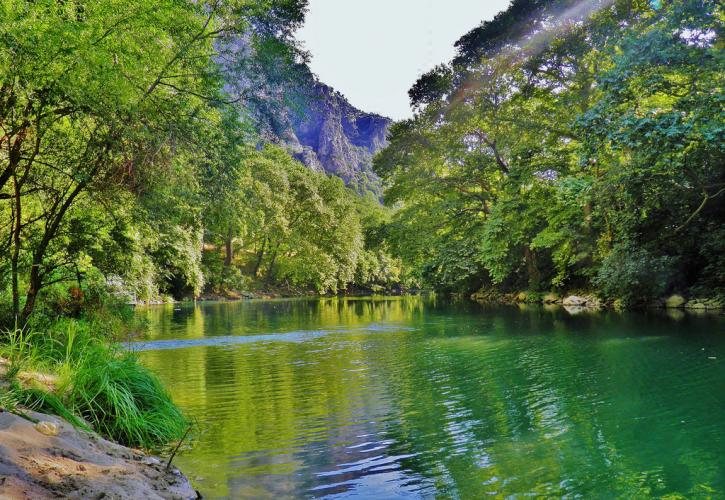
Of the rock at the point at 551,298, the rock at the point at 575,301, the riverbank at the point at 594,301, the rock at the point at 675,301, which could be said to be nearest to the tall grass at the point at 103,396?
the riverbank at the point at 594,301

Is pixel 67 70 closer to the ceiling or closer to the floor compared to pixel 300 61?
closer to the floor

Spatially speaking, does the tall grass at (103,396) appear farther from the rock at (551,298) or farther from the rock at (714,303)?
the rock at (551,298)

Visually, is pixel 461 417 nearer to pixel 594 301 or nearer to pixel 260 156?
pixel 260 156

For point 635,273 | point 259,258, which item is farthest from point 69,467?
point 259,258

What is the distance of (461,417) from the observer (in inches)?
285

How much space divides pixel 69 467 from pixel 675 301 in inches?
940

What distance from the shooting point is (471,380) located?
9.77 m

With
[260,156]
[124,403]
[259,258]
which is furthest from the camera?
[259,258]

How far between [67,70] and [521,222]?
80.1ft

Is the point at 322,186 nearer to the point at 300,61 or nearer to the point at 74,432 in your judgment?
the point at 300,61

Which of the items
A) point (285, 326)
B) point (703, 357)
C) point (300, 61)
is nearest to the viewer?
point (300, 61)

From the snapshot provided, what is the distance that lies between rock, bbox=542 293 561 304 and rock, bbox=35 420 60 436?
2869 cm

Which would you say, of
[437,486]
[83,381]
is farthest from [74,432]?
[437,486]

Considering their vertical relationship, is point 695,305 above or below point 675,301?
below
